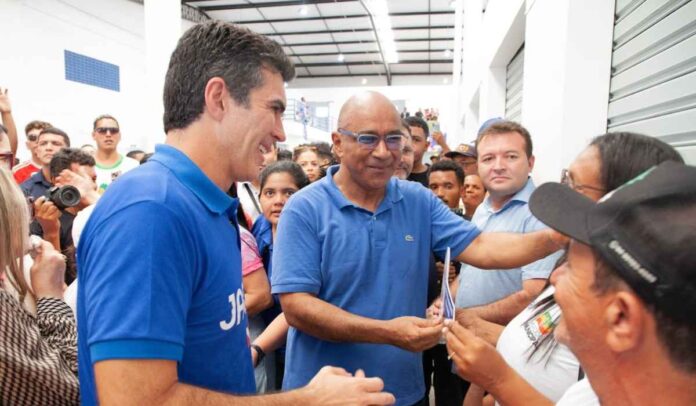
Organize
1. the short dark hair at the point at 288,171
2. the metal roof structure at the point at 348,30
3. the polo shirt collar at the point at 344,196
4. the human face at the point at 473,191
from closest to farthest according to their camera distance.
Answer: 1. the polo shirt collar at the point at 344,196
2. the short dark hair at the point at 288,171
3. the human face at the point at 473,191
4. the metal roof structure at the point at 348,30

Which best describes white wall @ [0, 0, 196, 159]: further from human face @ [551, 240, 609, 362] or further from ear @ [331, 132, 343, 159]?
human face @ [551, 240, 609, 362]

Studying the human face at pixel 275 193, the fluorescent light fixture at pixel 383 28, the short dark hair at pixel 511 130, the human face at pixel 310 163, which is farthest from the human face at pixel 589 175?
the fluorescent light fixture at pixel 383 28

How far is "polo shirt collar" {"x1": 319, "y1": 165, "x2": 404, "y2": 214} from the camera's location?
1.82 m

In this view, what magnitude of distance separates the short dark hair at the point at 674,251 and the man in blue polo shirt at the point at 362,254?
100 centimetres

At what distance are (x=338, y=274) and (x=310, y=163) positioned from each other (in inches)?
107

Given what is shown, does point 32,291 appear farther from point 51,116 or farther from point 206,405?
point 51,116

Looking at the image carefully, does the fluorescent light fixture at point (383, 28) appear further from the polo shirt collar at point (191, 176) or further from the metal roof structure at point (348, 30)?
the polo shirt collar at point (191, 176)

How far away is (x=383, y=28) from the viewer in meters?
14.9

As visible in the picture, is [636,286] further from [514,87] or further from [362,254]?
[514,87]

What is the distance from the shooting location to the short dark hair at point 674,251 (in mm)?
658

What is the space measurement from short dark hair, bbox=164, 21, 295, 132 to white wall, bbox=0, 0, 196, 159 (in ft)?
24.8

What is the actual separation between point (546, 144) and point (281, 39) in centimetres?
1588

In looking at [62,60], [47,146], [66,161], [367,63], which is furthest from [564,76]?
[367,63]

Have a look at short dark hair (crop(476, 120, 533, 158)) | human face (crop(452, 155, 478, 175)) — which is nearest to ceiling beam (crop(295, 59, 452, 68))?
human face (crop(452, 155, 478, 175))
